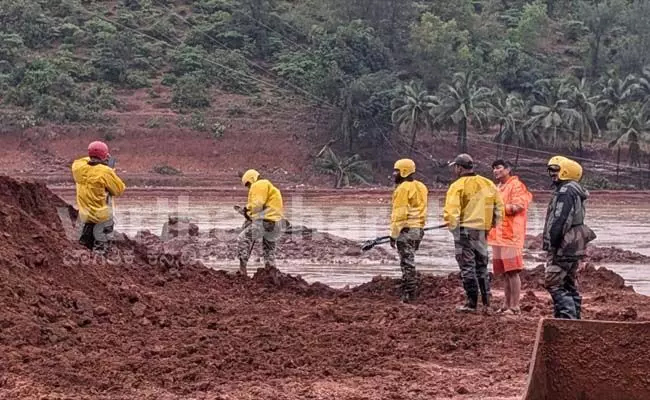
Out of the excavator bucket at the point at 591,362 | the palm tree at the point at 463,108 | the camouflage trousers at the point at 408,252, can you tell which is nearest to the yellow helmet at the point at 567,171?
the camouflage trousers at the point at 408,252

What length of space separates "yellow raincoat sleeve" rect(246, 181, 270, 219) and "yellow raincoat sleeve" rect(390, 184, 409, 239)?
2370 mm

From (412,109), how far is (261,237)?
3813 cm

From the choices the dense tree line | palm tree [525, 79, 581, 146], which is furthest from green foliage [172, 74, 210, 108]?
palm tree [525, 79, 581, 146]

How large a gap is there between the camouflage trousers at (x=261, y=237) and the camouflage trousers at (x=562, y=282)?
545 centimetres

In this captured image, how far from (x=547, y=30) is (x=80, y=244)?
66.6m

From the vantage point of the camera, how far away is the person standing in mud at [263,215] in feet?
46.8

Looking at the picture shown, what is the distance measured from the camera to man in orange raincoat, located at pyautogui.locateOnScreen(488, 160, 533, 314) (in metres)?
11.1

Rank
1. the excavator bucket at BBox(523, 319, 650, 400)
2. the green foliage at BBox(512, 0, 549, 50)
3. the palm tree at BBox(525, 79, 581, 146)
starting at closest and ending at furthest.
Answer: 1. the excavator bucket at BBox(523, 319, 650, 400)
2. the palm tree at BBox(525, 79, 581, 146)
3. the green foliage at BBox(512, 0, 549, 50)

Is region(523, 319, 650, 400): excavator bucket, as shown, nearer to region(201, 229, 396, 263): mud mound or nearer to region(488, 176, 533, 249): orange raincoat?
region(488, 176, 533, 249): orange raincoat

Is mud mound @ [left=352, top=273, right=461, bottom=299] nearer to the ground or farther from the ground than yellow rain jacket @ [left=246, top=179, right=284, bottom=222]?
nearer to the ground

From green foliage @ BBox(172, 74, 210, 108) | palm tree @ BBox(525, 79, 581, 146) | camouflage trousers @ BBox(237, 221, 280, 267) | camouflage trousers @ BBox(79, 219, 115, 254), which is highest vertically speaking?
green foliage @ BBox(172, 74, 210, 108)

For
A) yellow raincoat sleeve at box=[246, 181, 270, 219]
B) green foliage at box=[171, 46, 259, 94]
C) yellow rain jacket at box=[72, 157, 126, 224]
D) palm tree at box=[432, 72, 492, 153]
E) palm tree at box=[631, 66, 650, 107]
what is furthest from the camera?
palm tree at box=[631, 66, 650, 107]

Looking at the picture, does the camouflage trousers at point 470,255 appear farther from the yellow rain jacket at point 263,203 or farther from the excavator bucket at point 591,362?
the excavator bucket at point 591,362

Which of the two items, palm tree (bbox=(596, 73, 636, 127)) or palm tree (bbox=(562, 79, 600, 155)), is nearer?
palm tree (bbox=(562, 79, 600, 155))
